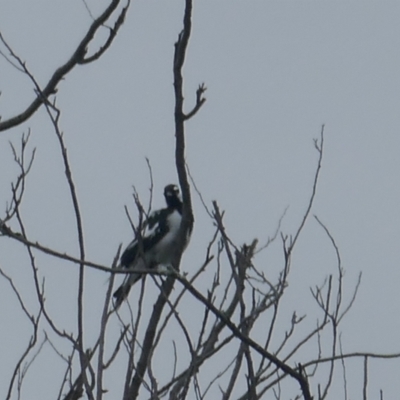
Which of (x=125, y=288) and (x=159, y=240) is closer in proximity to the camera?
(x=125, y=288)

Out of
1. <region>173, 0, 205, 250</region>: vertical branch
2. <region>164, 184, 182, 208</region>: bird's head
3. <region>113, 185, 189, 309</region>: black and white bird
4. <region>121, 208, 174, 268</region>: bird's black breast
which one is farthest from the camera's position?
<region>164, 184, 182, 208</region>: bird's head

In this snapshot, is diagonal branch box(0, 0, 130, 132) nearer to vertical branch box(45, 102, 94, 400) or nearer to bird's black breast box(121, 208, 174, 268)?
vertical branch box(45, 102, 94, 400)

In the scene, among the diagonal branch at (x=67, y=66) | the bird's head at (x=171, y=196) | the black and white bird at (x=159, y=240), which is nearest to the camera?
the diagonal branch at (x=67, y=66)

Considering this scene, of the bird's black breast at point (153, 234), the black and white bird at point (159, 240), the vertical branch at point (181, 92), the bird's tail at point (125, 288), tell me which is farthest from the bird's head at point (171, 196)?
the vertical branch at point (181, 92)

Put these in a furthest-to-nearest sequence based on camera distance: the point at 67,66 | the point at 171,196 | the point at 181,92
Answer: the point at 171,196 → the point at 67,66 → the point at 181,92

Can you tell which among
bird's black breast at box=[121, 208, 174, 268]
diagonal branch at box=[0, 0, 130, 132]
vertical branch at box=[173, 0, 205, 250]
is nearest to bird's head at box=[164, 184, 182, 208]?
bird's black breast at box=[121, 208, 174, 268]

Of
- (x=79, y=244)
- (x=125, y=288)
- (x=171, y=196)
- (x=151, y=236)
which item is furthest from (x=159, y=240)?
(x=79, y=244)

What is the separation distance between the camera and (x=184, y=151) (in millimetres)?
3170

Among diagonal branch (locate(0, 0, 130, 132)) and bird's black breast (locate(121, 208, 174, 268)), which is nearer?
diagonal branch (locate(0, 0, 130, 132))

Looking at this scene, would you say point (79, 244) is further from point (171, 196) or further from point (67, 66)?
point (171, 196)

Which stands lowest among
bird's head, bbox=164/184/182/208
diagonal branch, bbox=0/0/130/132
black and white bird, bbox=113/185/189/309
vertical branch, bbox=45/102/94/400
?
vertical branch, bbox=45/102/94/400

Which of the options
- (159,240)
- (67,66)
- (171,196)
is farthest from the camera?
(171,196)

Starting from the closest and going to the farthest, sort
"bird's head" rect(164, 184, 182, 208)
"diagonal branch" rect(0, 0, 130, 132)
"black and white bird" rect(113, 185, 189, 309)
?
"diagonal branch" rect(0, 0, 130, 132)
"black and white bird" rect(113, 185, 189, 309)
"bird's head" rect(164, 184, 182, 208)

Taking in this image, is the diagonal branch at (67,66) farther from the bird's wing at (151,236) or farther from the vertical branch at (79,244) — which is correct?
the bird's wing at (151,236)
